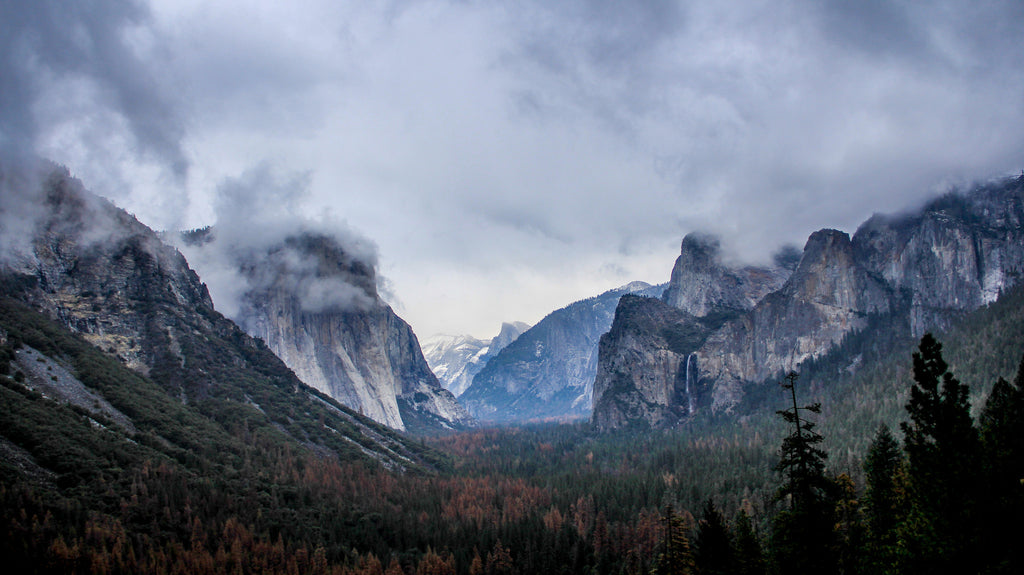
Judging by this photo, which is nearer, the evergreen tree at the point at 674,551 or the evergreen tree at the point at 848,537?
the evergreen tree at the point at 848,537

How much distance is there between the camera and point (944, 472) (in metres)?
30.3

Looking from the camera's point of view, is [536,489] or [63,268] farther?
[63,268]

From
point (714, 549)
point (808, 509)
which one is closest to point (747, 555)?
point (714, 549)

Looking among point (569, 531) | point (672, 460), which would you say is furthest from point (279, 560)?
point (672, 460)

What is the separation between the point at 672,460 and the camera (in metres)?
169

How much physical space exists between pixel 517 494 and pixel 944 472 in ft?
372

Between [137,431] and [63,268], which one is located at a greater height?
[63,268]

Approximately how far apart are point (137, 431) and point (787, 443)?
4971 inches

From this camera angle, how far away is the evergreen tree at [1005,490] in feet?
92.6

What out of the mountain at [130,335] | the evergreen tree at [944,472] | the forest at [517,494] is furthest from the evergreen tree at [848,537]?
the mountain at [130,335]

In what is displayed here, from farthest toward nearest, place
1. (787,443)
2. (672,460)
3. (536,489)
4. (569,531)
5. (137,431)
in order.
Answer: (672,460) → (536,489) → (137,431) → (569,531) → (787,443)

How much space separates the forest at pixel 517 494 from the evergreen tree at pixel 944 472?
0.34 feet

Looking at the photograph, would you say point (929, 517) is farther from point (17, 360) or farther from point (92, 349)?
point (92, 349)

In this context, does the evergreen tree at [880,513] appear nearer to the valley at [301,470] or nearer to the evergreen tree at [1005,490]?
the valley at [301,470]
